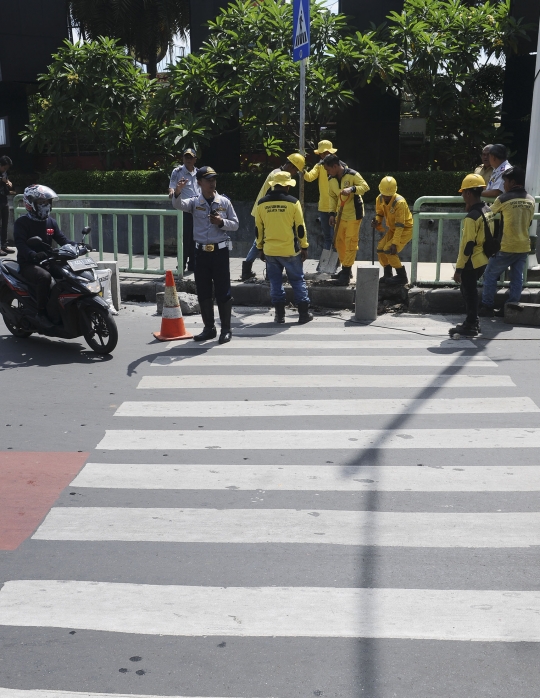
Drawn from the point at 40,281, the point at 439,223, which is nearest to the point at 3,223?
the point at 40,281

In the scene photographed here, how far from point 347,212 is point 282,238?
144 cm

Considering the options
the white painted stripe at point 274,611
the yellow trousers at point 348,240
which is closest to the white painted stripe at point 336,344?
the yellow trousers at point 348,240

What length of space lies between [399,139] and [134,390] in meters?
11.0

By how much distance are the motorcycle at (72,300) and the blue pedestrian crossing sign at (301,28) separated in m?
4.06

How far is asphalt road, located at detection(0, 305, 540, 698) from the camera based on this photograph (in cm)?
341

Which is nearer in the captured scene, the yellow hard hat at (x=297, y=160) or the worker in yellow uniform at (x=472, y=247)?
the worker in yellow uniform at (x=472, y=247)

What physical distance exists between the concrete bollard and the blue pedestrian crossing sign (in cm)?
293

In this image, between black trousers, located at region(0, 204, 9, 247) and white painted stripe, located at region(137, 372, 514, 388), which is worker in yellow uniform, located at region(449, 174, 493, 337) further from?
black trousers, located at region(0, 204, 9, 247)

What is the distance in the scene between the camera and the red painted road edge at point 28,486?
15.5 ft

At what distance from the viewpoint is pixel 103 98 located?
1770 cm

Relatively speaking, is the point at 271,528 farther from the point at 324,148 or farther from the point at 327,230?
the point at 324,148

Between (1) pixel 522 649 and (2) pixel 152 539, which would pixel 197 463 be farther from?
(1) pixel 522 649

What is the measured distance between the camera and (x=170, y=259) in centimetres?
1248

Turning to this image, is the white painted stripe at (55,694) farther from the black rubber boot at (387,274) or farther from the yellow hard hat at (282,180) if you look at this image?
the black rubber boot at (387,274)
